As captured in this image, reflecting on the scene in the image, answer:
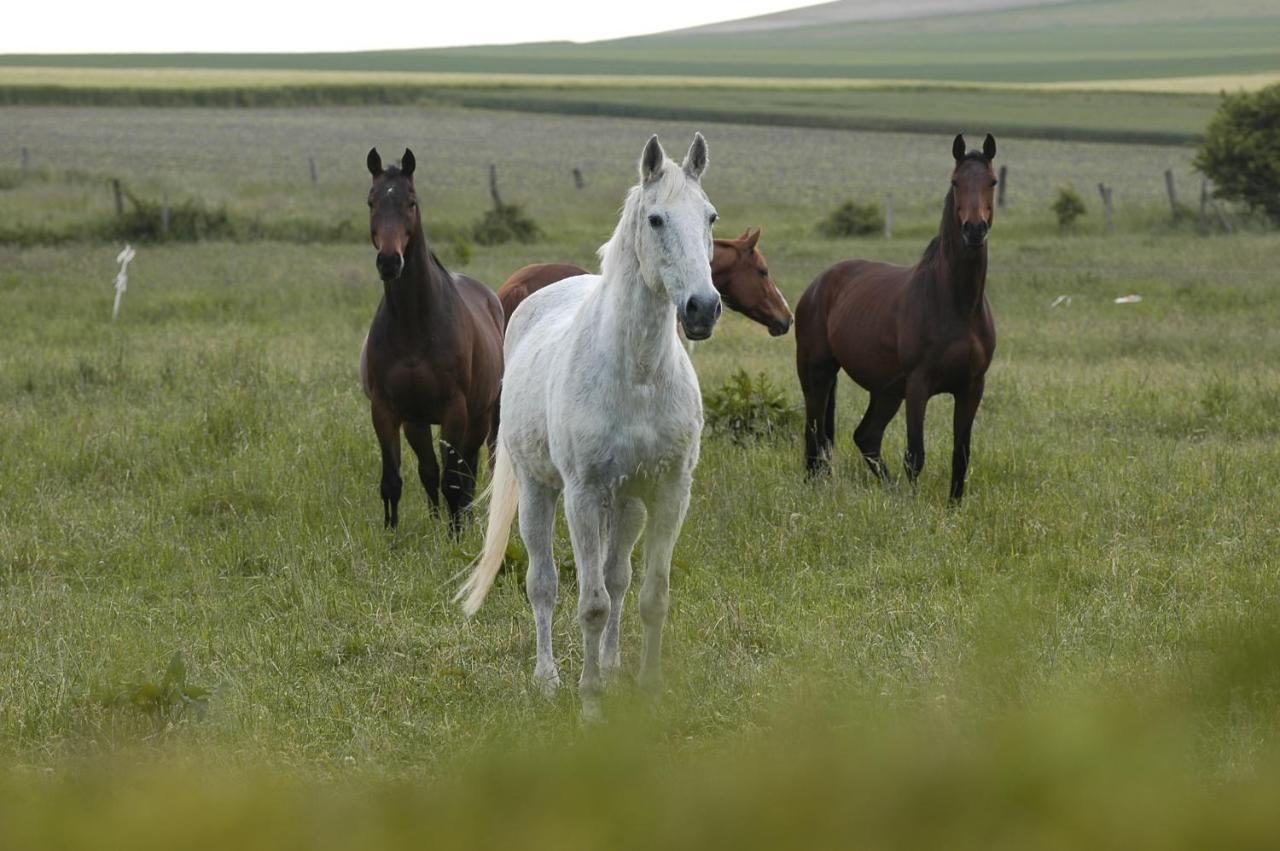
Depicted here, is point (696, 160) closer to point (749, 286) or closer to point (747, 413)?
point (749, 286)

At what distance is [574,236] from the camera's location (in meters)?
29.3

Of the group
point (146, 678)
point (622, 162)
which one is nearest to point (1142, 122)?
point (622, 162)

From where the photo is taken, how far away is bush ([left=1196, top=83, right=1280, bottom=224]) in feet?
95.0

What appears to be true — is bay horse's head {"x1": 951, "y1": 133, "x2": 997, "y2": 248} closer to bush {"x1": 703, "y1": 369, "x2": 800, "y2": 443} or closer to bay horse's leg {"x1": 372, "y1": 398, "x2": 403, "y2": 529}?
bush {"x1": 703, "y1": 369, "x2": 800, "y2": 443}

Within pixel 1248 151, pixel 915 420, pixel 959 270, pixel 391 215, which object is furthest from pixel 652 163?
pixel 1248 151

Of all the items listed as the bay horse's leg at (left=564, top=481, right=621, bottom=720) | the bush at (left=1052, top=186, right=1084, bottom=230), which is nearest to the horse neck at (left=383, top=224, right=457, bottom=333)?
the bay horse's leg at (left=564, top=481, right=621, bottom=720)

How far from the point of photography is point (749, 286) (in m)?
9.59

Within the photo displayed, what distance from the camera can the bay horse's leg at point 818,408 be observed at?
948 centimetres

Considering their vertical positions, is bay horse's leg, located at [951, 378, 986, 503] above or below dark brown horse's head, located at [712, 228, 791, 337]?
below

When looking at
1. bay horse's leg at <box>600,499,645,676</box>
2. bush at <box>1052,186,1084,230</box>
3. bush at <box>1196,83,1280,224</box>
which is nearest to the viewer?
bay horse's leg at <box>600,499,645,676</box>

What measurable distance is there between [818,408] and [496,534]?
157 inches

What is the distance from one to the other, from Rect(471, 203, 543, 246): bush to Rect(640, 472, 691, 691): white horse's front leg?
2306 centimetres

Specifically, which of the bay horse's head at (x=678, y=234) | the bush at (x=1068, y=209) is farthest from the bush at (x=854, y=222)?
the bay horse's head at (x=678, y=234)

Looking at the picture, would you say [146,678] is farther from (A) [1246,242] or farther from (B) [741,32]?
(B) [741,32]
